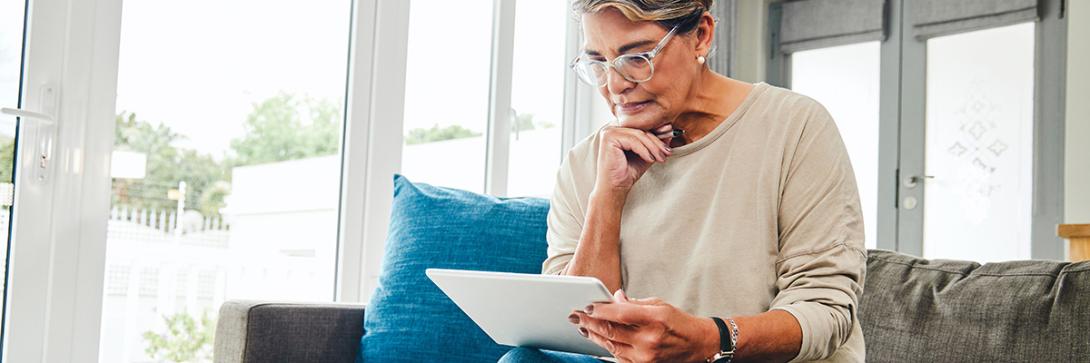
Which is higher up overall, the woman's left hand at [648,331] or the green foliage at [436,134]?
the green foliage at [436,134]

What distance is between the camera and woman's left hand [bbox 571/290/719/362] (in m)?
1.13

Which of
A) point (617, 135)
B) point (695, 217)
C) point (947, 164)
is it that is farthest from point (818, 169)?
point (947, 164)

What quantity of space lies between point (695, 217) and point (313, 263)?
5.37 feet

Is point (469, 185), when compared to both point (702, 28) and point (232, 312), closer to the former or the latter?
point (232, 312)

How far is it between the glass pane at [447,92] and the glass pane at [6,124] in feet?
3.88

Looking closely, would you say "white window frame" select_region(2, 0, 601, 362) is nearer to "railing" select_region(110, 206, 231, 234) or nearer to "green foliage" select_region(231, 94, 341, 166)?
"railing" select_region(110, 206, 231, 234)

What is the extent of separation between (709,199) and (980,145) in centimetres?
313

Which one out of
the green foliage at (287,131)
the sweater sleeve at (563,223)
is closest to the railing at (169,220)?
the green foliage at (287,131)

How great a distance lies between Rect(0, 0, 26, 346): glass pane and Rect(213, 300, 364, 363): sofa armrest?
605 millimetres

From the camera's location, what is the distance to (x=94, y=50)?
2219 mm

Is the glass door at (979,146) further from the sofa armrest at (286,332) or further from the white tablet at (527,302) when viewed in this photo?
the white tablet at (527,302)

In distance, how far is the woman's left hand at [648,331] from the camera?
3.72 feet

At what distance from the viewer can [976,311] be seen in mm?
1591

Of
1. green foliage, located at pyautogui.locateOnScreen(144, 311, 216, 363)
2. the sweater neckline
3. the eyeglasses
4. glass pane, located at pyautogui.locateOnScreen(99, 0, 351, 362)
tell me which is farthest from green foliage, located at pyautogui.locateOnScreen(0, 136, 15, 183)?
the sweater neckline
